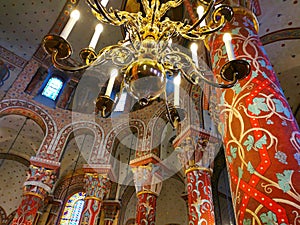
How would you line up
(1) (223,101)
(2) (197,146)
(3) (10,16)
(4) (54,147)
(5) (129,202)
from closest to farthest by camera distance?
1. (1) (223,101)
2. (2) (197,146)
3. (4) (54,147)
4. (3) (10,16)
5. (5) (129,202)

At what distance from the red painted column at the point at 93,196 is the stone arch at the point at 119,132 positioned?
639 millimetres

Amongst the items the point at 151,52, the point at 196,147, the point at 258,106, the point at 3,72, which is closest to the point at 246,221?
the point at 258,106

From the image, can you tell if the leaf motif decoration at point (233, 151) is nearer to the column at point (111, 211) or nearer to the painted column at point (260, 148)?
the painted column at point (260, 148)

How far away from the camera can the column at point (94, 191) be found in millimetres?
5973

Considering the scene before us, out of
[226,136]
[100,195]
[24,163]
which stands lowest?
[226,136]

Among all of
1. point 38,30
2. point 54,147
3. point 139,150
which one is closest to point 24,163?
point 54,147

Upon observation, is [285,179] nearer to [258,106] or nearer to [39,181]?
[258,106]

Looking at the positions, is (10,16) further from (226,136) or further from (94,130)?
(226,136)

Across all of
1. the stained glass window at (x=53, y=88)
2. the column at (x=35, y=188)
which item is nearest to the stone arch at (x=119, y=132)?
the column at (x=35, y=188)

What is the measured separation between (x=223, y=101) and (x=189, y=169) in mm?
3223

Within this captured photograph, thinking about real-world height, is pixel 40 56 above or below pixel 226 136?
above

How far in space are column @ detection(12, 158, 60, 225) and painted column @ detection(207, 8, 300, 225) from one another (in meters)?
5.56

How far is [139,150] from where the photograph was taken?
23.4ft

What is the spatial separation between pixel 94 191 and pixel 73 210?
15.3 feet
